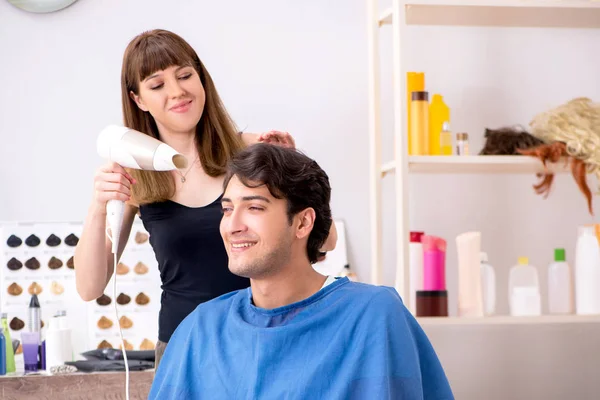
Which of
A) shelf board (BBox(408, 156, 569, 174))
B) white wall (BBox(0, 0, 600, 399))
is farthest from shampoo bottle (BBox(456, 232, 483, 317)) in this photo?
white wall (BBox(0, 0, 600, 399))

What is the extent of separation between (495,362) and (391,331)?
1624 mm

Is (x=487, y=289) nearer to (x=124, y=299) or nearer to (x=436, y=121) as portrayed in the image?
(x=436, y=121)

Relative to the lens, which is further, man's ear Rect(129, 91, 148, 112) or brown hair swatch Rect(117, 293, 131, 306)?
brown hair swatch Rect(117, 293, 131, 306)

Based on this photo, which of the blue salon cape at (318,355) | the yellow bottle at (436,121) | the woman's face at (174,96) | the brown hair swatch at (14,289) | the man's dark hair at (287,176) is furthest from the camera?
the brown hair swatch at (14,289)

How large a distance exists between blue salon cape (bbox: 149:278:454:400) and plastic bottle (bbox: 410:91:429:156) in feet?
3.40

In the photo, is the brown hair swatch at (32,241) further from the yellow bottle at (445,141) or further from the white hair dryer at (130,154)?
the yellow bottle at (445,141)

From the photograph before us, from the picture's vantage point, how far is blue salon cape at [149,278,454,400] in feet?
A: 5.17

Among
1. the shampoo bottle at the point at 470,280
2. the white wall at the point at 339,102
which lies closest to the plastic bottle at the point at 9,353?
the white wall at the point at 339,102

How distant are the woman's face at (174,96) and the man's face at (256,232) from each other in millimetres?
349

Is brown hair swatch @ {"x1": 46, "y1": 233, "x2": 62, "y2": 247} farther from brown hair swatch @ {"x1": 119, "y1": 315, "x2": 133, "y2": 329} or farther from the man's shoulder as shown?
the man's shoulder

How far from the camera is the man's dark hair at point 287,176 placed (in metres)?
1.68

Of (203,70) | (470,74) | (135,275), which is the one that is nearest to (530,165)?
(470,74)

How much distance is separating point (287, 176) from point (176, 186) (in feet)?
1.49

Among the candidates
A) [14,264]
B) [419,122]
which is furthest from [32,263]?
[419,122]
